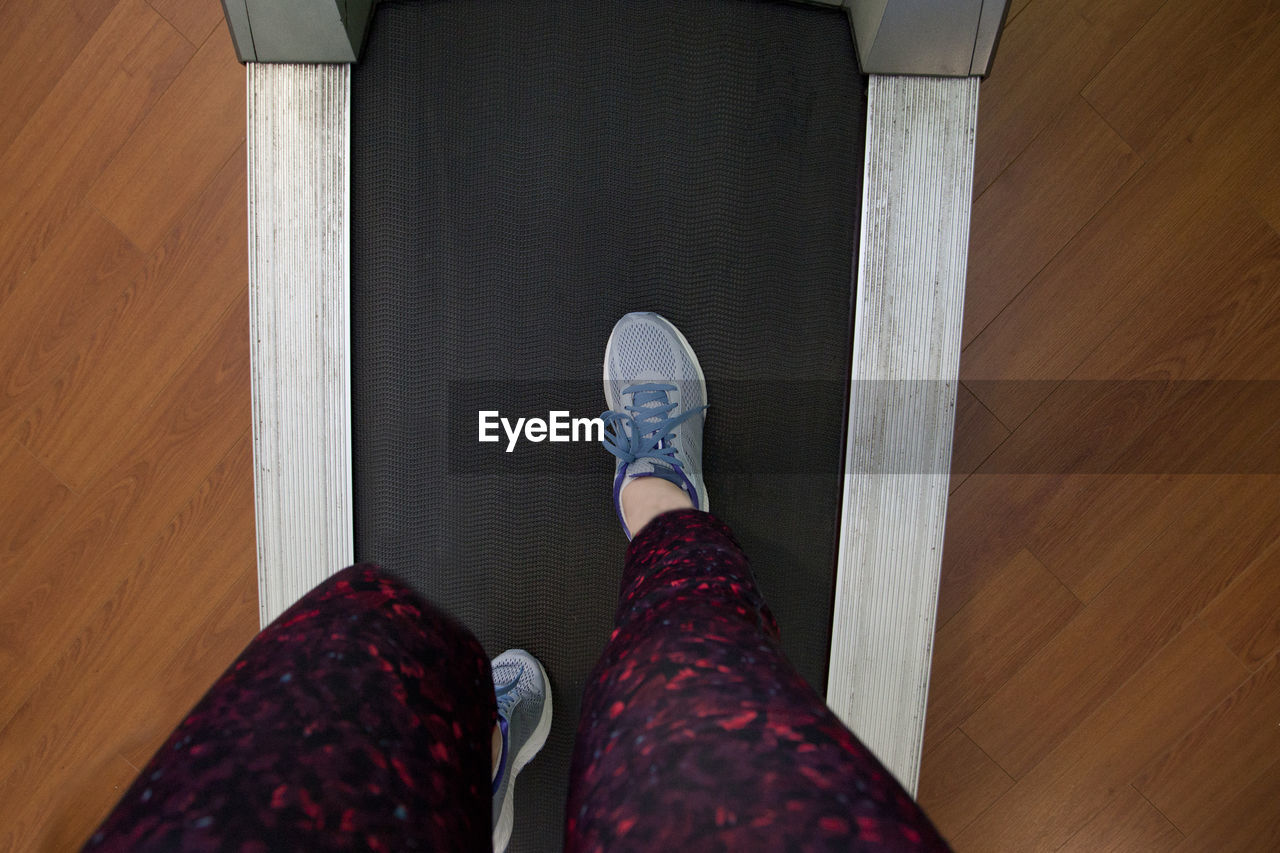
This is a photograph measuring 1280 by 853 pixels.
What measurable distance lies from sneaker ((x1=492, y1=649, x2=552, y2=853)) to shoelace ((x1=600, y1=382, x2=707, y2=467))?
0.30 meters

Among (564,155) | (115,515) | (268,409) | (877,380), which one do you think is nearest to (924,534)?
(877,380)

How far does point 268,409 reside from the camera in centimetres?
93

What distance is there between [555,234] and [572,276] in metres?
0.06

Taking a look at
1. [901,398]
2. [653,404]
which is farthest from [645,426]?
[901,398]

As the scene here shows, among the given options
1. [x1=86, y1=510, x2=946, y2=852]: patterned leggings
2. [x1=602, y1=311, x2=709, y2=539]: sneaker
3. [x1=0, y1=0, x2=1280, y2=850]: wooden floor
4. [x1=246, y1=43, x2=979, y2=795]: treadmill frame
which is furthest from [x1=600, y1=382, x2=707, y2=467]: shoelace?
[x1=0, y1=0, x2=1280, y2=850]: wooden floor

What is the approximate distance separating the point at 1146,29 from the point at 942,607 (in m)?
0.94

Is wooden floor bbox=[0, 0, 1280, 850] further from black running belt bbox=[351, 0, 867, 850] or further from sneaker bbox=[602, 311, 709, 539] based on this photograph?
sneaker bbox=[602, 311, 709, 539]

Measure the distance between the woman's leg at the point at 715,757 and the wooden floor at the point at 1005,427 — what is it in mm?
740

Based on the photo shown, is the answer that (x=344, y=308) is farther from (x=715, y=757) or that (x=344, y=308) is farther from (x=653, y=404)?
(x=715, y=757)

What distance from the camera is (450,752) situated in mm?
521

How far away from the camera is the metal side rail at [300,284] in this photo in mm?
925

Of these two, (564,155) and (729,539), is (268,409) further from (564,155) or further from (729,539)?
(729,539)

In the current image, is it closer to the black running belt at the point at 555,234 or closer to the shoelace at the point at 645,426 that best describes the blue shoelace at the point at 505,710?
the black running belt at the point at 555,234

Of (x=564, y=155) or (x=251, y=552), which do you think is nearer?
(x=564, y=155)
